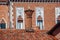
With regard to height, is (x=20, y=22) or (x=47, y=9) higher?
(x=47, y=9)

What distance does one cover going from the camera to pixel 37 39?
13977mm

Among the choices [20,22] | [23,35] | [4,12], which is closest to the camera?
[23,35]

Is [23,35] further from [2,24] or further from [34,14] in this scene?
[2,24]

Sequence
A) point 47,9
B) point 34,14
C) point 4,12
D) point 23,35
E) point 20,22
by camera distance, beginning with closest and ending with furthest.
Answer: point 23,35
point 20,22
point 4,12
point 34,14
point 47,9

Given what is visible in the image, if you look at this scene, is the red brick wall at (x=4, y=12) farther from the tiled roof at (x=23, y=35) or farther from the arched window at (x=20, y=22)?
the tiled roof at (x=23, y=35)

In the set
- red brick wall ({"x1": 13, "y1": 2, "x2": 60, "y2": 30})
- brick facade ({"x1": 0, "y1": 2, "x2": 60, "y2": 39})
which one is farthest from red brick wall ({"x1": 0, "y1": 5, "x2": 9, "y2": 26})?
red brick wall ({"x1": 13, "y1": 2, "x2": 60, "y2": 30})

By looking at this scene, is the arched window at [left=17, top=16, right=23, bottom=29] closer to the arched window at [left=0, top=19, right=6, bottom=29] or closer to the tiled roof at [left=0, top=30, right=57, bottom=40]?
the arched window at [left=0, top=19, right=6, bottom=29]

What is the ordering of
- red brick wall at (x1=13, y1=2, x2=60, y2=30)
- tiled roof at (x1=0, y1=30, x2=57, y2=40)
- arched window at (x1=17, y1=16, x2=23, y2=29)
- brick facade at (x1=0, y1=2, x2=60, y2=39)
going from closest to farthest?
tiled roof at (x1=0, y1=30, x2=57, y2=40) → arched window at (x1=17, y1=16, x2=23, y2=29) → brick facade at (x1=0, y1=2, x2=60, y2=39) → red brick wall at (x1=13, y1=2, x2=60, y2=30)

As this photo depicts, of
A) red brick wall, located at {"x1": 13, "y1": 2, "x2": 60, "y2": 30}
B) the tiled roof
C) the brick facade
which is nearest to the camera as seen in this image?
the tiled roof

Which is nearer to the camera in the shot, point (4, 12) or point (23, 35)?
point (23, 35)

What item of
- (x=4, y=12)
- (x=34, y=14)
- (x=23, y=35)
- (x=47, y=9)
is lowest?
(x=23, y=35)

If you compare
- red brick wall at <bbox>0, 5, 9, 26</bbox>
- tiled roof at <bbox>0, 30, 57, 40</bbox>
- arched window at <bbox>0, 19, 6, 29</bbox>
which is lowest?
arched window at <bbox>0, 19, 6, 29</bbox>

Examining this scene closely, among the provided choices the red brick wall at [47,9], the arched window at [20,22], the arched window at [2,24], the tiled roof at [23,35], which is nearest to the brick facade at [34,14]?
the red brick wall at [47,9]

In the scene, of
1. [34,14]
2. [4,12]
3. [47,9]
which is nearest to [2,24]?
[4,12]
